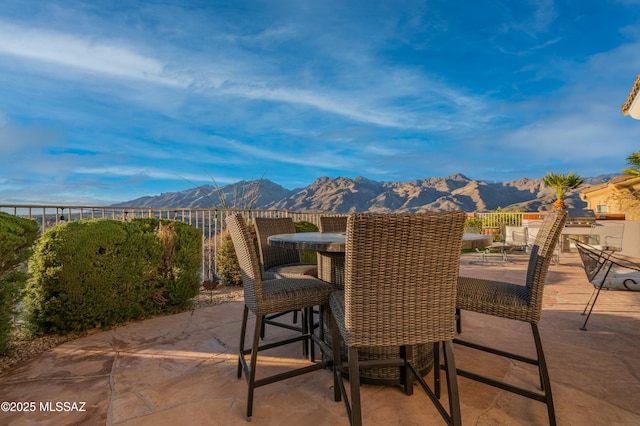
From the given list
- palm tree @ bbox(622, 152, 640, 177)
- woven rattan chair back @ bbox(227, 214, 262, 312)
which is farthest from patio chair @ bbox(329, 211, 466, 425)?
palm tree @ bbox(622, 152, 640, 177)

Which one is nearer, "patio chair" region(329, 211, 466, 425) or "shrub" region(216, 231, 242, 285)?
"patio chair" region(329, 211, 466, 425)

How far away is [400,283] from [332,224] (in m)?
2.22

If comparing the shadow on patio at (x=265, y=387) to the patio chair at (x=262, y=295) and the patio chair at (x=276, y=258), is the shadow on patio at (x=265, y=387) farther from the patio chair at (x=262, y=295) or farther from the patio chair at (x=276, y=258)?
the patio chair at (x=276, y=258)

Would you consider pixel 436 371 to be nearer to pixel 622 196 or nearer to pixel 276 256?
pixel 276 256

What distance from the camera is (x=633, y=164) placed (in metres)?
11.4

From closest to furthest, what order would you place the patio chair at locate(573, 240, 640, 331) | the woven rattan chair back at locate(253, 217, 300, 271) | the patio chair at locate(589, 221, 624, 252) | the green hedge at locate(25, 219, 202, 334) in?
the green hedge at locate(25, 219, 202, 334)
the patio chair at locate(573, 240, 640, 331)
the woven rattan chair back at locate(253, 217, 300, 271)
the patio chair at locate(589, 221, 624, 252)

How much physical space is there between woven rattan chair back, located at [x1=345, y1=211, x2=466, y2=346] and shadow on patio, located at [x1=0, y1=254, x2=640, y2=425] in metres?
0.54

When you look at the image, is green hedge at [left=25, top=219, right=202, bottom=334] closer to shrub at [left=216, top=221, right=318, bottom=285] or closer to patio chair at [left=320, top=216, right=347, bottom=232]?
shrub at [left=216, top=221, right=318, bottom=285]

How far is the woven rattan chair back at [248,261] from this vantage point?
1682 mm

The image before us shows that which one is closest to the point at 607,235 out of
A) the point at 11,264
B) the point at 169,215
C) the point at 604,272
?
the point at 604,272

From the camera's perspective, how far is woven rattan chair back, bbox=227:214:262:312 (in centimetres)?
168

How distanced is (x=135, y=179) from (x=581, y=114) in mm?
19340

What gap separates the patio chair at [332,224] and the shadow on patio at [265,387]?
117 centimetres

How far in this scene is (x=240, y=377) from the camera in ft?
6.55
